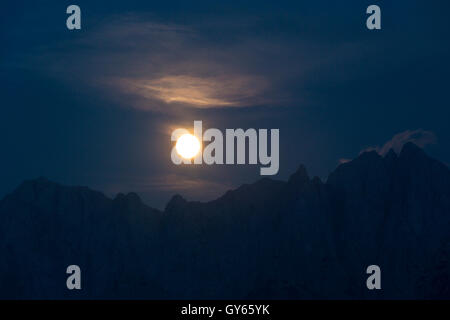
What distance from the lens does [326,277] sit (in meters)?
146

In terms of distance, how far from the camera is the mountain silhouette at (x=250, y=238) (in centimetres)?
14488

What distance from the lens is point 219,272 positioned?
496 feet

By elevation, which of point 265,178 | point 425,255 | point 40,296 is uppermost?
point 265,178

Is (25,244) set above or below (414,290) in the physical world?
above

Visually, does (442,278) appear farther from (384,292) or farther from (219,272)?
(219,272)

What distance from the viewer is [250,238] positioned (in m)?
153

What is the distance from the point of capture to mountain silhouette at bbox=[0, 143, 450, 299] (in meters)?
145
